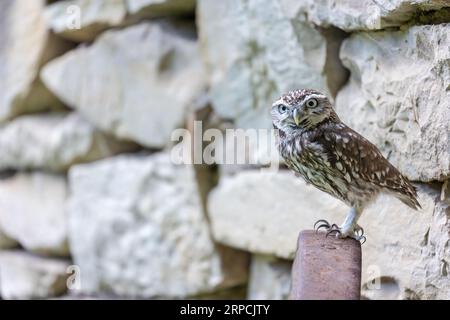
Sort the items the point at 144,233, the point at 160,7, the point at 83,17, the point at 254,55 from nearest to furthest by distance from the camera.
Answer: the point at 254,55
the point at 160,7
the point at 144,233
the point at 83,17

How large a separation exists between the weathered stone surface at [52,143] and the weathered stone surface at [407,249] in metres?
1.70

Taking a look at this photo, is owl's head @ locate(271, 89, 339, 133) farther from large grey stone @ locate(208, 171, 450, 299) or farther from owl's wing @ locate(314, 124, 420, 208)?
large grey stone @ locate(208, 171, 450, 299)

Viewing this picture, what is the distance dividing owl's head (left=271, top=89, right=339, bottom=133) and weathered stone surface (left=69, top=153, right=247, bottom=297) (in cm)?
138

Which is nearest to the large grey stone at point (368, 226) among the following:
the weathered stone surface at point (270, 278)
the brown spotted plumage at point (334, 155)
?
the weathered stone surface at point (270, 278)

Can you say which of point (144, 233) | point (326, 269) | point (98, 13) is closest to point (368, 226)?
point (326, 269)

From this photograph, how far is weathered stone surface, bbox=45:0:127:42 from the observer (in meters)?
4.23

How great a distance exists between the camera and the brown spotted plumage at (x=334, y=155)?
2572 mm

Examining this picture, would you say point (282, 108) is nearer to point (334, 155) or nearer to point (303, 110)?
point (303, 110)

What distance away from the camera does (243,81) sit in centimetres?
368

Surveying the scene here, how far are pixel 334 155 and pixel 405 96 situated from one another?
40 centimetres

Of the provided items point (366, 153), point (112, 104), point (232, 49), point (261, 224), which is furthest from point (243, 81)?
point (366, 153)

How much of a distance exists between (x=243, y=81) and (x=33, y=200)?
1.72 m

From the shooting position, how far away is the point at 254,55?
3.60 m

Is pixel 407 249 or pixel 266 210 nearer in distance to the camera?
pixel 407 249
